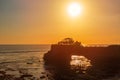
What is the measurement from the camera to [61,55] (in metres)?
95.4

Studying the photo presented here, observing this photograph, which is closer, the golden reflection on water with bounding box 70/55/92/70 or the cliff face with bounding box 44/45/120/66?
the golden reflection on water with bounding box 70/55/92/70

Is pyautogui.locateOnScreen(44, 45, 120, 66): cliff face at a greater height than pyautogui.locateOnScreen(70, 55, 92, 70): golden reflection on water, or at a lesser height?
greater

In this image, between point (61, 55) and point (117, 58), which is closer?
point (117, 58)

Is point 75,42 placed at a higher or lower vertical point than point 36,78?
higher

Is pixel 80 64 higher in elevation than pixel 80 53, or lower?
lower

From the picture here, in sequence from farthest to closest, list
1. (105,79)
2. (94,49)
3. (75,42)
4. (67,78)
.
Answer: (75,42) → (94,49) → (67,78) → (105,79)

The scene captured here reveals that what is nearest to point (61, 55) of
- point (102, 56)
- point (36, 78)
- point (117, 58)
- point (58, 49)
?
point (58, 49)

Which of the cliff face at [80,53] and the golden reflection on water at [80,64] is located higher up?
the cliff face at [80,53]

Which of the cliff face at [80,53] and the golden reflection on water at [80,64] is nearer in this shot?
the golden reflection on water at [80,64]

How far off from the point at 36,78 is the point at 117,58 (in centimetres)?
3481

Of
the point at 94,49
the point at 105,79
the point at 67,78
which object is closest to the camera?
the point at 105,79

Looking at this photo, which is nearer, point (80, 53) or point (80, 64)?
point (80, 64)

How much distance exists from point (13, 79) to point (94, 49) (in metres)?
45.7

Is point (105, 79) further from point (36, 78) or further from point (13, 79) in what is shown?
point (13, 79)
